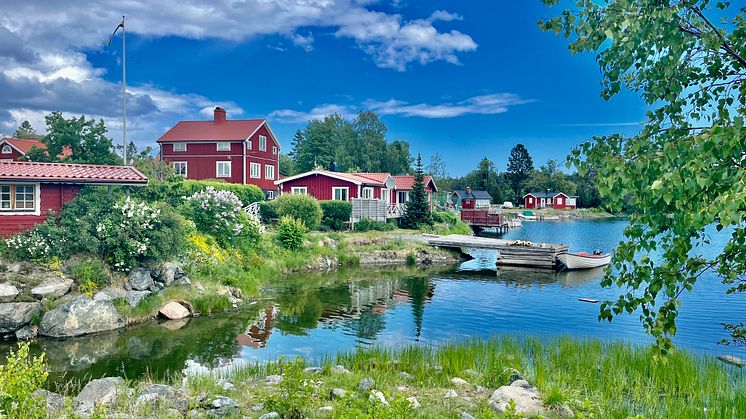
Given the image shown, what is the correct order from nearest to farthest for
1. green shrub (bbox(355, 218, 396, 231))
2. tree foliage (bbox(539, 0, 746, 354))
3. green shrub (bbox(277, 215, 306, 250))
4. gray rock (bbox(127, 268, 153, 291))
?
tree foliage (bbox(539, 0, 746, 354)) < gray rock (bbox(127, 268, 153, 291)) < green shrub (bbox(277, 215, 306, 250)) < green shrub (bbox(355, 218, 396, 231))

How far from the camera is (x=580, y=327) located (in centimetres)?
1692

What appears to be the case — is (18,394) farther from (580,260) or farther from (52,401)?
(580,260)

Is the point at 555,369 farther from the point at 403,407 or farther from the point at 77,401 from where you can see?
the point at 77,401

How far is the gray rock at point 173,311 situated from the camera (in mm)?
17328

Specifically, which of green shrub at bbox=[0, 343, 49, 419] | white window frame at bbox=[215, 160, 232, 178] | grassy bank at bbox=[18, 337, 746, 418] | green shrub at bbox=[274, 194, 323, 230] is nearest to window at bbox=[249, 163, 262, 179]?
white window frame at bbox=[215, 160, 232, 178]

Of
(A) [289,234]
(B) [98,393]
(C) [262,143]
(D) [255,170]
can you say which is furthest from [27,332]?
(C) [262,143]

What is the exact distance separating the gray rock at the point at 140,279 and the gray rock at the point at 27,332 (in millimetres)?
3194

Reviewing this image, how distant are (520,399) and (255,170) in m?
44.0

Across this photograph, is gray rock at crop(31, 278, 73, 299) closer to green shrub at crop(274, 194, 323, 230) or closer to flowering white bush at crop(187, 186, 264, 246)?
flowering white bush at crop(187, 186, 264, 246)

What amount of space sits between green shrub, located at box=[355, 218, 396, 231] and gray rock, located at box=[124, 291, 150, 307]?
22286 millimetres

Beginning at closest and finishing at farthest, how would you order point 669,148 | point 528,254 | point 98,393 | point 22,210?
point 669,148 < point 98,393 < point 22,210 < point 528,254

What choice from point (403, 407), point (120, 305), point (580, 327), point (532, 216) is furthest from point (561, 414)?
point (532, 216)

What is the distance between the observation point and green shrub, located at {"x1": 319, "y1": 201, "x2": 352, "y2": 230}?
3747 centimetres

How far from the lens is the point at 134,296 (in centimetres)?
1725
